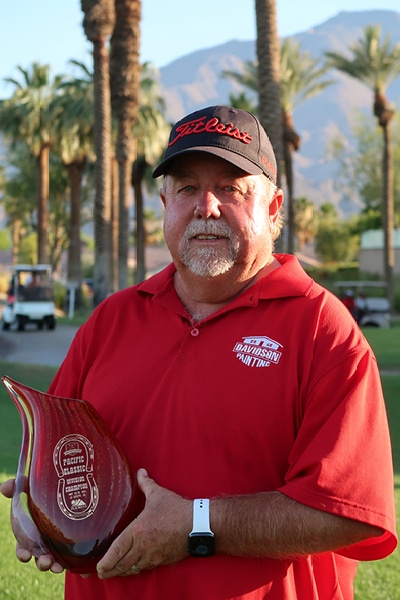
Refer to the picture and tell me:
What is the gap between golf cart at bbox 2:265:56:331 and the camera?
30.2 meters

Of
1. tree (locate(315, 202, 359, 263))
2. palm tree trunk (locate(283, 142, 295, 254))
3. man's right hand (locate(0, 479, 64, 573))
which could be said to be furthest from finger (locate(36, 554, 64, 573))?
tree (locate(315, 202, 359, 263))

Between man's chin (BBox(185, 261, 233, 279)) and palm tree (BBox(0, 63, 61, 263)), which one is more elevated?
palm tree (BBox(0, 63, 61, 263))

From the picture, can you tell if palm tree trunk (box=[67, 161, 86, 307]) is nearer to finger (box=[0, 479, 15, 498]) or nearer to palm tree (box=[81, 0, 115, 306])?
palm tree (box=[81, 0, 115, 306])

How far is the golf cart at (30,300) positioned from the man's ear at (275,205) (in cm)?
2787

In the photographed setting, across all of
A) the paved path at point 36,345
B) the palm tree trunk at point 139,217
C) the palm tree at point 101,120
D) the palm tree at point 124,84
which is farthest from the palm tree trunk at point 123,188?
the palm tree trunk at point 139,217

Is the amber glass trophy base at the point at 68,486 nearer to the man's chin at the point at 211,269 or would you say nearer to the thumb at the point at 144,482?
the thumb at the point at 144,482

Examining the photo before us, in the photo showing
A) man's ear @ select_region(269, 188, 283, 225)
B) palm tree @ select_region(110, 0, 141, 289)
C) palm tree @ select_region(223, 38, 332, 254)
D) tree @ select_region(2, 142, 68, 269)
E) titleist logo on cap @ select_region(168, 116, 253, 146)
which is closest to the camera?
titleist logo on cap @ select_region(168, 116, 253, 146)

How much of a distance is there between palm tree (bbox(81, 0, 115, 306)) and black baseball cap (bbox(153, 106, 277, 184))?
22184 millimetres

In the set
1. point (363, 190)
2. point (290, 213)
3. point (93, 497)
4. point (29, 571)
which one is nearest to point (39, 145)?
point (290, 213)

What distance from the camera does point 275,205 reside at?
2871mm

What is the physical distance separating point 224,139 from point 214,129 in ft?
0.15

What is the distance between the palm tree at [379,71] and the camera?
38125 mm

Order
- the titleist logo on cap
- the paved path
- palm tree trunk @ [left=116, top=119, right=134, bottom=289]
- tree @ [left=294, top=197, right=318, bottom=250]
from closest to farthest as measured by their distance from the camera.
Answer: the titleist logo on cap < the paved path < palm tree trunk @ [left=116, top=119, right=134, bottom=289] < tree @ [left=294, top=197, right=318, bottom=250]

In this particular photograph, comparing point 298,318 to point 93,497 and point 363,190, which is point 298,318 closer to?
point 93,497
